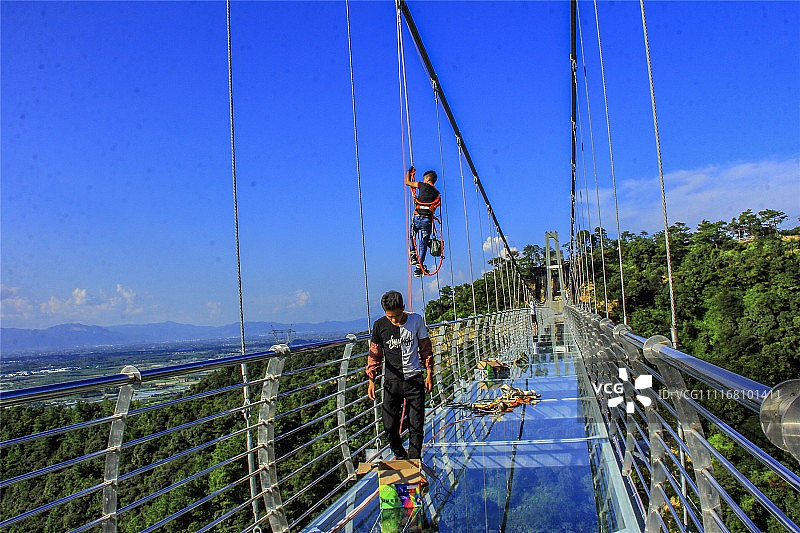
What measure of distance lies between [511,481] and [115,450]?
2301mm

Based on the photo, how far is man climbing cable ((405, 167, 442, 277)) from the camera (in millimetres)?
6832

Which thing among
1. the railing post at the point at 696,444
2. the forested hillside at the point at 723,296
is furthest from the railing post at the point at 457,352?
the forested hillside at the point at 723,296

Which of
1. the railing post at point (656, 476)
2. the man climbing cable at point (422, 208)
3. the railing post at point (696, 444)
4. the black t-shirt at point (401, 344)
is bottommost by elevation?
the railing post at point (656, 476)

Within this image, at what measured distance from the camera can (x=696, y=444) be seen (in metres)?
1.71

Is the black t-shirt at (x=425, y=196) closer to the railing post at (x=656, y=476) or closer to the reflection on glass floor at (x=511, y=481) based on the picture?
the reflection on glass floor at (x=511, y=481)

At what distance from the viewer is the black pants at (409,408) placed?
387cm

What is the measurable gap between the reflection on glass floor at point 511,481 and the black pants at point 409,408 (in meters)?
0.19

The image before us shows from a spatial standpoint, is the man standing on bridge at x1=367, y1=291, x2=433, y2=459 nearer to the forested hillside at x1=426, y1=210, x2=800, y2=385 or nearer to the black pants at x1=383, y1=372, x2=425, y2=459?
the black pants at x1=383, y1=372, x2=425, y2=459

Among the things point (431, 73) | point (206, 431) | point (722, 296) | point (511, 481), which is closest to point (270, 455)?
point (511, 481)

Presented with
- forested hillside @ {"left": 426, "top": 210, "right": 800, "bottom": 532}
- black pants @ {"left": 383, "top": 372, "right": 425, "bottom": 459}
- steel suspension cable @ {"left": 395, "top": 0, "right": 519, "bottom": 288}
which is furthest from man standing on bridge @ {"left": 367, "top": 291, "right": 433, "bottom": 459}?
forested hillside @ {"left": 426, "top": 210, "right": 800, "bottom": 532}

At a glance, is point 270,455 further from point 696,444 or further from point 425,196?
point 425,196

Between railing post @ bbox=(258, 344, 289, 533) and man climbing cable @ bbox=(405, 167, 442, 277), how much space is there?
4021 millimetres

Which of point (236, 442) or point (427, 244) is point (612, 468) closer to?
point (427, 244)

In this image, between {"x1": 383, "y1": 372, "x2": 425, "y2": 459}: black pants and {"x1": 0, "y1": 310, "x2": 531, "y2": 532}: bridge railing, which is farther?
{"x1": 383, "y1": 372, "x2": 425, "y2": 459}: black pants
